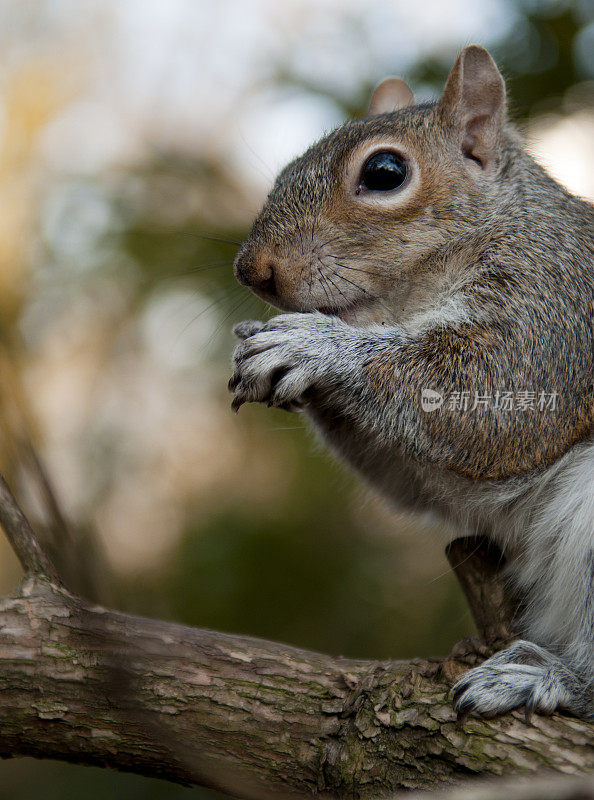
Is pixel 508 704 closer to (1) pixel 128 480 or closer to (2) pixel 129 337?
(1) pixel 128 480

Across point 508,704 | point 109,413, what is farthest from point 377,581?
point 508,704

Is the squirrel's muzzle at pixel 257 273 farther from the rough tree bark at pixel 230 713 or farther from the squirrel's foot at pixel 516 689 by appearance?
the squirrel's foot at pixel 516 689

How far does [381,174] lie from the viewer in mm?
2193

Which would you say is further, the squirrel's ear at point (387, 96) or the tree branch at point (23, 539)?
the squirrel's ear at point (387, 96)

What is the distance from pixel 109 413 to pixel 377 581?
4.35 ft

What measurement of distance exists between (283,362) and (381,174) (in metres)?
0.68

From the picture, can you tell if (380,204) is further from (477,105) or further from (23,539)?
(23,539)

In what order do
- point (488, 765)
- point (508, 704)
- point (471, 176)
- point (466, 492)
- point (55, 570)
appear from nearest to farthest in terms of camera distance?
1. point (488, 765)
2. point (508, 704)
3. point (55, 570)
4. point (466, 492)
5. point (471, 176)

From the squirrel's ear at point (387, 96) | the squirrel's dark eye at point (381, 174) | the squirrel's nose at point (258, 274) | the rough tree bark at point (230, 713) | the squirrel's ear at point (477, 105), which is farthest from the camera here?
the squirrel's ear at point (387, 96)

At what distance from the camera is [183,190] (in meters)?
3.26

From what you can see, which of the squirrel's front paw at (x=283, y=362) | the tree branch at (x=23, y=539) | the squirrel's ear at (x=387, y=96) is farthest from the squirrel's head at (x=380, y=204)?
the tree branch at (x=23, y=539)

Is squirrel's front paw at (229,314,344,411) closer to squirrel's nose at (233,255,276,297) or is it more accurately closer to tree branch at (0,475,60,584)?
squirrel's nose at (233,255,276,297)

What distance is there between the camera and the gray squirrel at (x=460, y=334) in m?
1.93

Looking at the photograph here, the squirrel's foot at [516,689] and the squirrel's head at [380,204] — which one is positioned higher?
the squirrel's head at [380,204]
